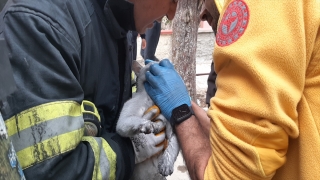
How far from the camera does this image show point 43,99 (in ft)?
3.76

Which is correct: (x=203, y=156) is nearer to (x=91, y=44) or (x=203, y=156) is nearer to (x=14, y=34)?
Answer: (x=91, y=44)

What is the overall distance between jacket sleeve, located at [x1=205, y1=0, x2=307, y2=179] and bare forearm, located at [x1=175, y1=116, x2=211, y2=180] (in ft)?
0.77

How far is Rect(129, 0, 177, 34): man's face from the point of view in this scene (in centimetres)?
178

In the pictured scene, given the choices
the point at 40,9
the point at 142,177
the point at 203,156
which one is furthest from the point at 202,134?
the point at 40,9

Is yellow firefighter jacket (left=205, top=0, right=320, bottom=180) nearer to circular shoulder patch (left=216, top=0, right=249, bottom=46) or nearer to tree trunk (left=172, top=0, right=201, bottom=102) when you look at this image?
circular shoulder patch (left=216, top=0, right=249, bottom=46)

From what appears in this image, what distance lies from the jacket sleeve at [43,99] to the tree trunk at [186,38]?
13.6 ft

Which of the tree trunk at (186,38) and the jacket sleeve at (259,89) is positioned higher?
the jacket sleeve at (259,89)

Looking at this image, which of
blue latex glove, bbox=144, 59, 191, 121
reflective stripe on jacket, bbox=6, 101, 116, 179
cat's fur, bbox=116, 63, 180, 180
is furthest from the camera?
blue latex glove, bbox=144, 59, 191, 121

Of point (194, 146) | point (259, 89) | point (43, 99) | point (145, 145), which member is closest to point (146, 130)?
point (145, 145)

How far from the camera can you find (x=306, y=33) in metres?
0.90

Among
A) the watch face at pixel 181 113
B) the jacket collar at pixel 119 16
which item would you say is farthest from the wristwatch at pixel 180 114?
the jacket collar at pixel 119 16

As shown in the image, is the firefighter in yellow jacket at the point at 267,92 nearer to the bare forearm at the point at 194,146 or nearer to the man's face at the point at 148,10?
the bare forearm at the point at 194,146

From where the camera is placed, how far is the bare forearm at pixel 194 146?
4.37 feet

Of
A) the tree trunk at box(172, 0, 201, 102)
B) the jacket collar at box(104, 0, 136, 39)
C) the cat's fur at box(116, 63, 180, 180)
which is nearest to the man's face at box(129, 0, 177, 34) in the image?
the jacket collar at box(104, 0, 136, 39)
